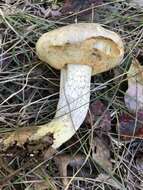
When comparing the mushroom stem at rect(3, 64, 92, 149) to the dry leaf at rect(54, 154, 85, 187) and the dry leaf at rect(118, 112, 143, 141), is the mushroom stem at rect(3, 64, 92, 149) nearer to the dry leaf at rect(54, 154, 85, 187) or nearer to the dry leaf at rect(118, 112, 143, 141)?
the dry leaf at rect(54, 154, 85, 187)

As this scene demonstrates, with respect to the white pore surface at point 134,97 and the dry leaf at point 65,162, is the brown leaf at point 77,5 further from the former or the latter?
the dry leaf at point 65,162

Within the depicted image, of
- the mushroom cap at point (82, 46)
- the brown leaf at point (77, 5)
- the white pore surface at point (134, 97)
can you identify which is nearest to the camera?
the mushroom cap at point (82, 46)

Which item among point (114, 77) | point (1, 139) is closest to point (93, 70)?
point (114, 77)

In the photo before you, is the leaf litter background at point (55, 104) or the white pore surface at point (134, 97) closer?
the leaf litter background at point (55, 104)

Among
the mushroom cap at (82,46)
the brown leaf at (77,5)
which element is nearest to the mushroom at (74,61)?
the mushroom cap at (82,46)

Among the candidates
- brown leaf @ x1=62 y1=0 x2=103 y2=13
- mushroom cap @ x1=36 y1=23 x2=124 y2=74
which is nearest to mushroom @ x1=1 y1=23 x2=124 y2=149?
mushroom cap @ x1=36 y1=23 x2=124 y2=74

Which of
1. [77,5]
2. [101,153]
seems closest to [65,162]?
[101,153]

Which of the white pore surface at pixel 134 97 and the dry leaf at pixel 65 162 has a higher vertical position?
the white pore surface at pixel 134 97

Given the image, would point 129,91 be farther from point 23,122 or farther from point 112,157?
point 23,122
